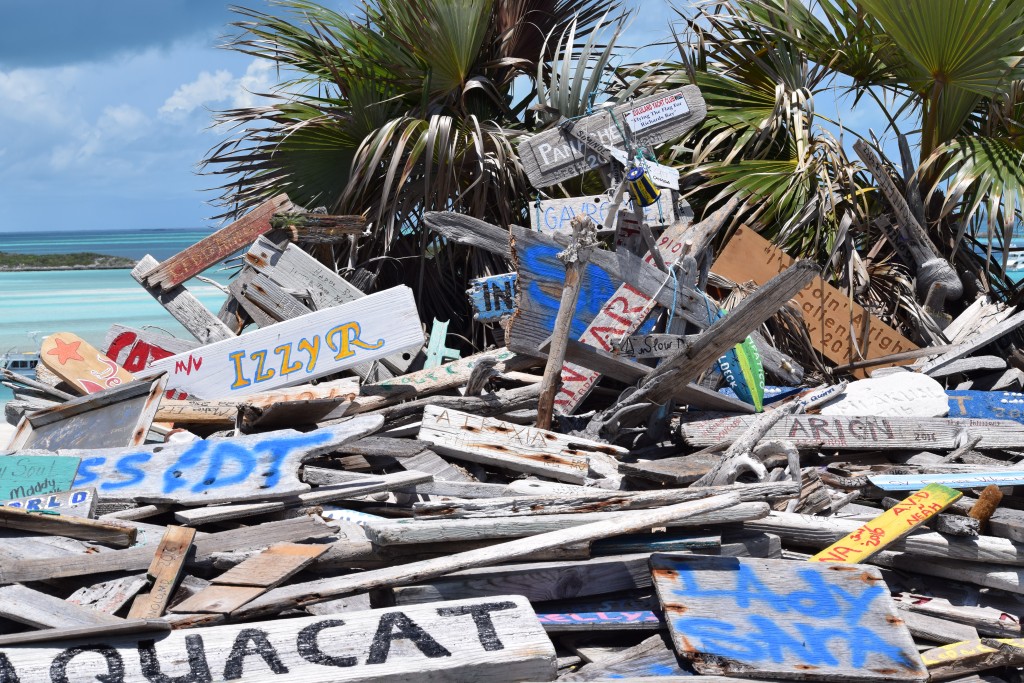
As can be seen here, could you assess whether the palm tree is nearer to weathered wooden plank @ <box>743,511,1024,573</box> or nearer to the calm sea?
weathered wooden plank @ <box>743,511,1024,573</box>

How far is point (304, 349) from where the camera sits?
525 cm

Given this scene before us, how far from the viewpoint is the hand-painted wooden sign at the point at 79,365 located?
529 cm

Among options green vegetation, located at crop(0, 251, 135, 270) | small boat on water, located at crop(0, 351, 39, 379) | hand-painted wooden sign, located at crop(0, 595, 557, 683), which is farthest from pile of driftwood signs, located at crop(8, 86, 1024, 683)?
green vegetation, located at crop(0, 251, 135, 270)

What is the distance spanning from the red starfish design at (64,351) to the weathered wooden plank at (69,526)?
237cm

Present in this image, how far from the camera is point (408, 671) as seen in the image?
253 cm

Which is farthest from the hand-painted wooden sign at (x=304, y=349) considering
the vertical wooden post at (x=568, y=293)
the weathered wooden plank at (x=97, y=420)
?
the vertical wooden post at (x=568, y=293)

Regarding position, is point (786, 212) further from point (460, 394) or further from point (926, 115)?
point (460, 394)

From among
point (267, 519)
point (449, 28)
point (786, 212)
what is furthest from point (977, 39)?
point (267, 519)

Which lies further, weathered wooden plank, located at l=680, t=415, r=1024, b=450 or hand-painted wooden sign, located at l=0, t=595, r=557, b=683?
weathered wooden plank, located at l=680, t=415, r=1024, b=450

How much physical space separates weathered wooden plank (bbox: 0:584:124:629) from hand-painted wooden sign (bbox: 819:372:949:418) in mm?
3714

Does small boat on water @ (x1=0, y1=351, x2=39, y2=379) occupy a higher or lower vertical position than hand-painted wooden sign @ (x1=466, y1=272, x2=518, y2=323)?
lower

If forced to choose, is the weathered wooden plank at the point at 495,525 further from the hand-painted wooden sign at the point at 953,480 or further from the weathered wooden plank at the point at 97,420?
the weathered wooden plank at the point at 97,420

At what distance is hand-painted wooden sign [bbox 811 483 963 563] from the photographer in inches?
129

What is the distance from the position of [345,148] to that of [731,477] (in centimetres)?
489
